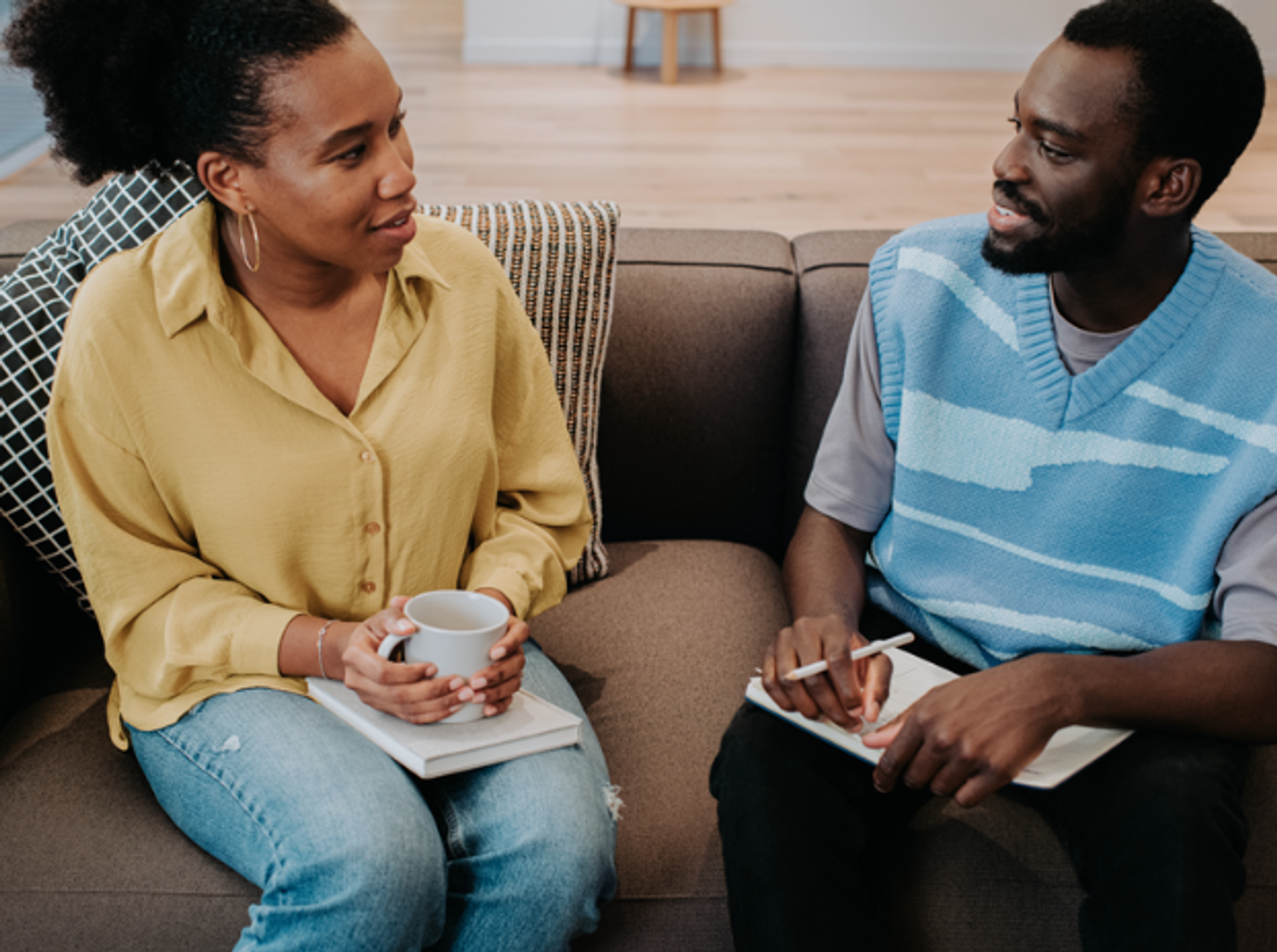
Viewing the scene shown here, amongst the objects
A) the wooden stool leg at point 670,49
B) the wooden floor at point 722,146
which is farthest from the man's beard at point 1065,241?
the wooden stool leg at point 670,49

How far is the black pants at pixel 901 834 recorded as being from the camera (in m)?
A: 1.04

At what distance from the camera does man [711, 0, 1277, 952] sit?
110 cm

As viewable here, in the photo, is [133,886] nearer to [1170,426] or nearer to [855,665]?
[855,665]

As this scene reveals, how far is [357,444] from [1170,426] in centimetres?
83

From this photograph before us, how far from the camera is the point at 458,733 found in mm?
1150

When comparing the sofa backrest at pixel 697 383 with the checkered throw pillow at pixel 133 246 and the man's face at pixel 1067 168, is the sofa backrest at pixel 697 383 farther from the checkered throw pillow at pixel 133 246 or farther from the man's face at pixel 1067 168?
the man's face at pixel 1067 168

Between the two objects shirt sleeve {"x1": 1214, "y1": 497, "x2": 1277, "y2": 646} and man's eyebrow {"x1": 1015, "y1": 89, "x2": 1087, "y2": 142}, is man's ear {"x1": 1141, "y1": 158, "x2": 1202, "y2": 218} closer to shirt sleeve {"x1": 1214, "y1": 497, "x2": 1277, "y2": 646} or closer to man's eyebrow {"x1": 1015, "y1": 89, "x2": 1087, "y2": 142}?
man's eyebrow {"x1": 1015, "y1": 89, "x2": 1087, "y2": 142}

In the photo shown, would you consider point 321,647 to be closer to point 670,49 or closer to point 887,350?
point 887,350

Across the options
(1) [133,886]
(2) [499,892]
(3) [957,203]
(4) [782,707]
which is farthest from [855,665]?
(3) [957,203]

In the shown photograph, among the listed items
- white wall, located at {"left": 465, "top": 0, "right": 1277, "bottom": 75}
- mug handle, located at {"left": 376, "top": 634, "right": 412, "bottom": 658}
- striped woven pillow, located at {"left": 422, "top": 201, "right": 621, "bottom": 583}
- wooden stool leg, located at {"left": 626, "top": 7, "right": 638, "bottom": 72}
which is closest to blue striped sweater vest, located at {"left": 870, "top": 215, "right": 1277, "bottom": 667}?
striped woven pillow, located at {"left": 422, "top": 201, "right": 621, "bottom": 583}

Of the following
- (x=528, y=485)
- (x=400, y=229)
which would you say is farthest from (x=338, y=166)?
(x=528, y=485)

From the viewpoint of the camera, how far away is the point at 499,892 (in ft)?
3.70

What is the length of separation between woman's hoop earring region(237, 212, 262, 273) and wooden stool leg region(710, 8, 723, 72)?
5.12 meters

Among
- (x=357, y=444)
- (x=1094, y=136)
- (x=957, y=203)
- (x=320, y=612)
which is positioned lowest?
(x=957, y=203)
